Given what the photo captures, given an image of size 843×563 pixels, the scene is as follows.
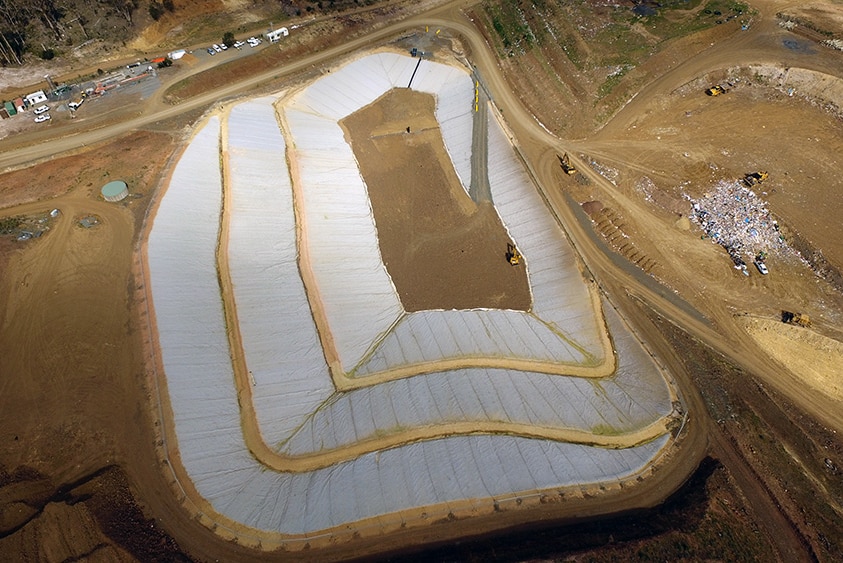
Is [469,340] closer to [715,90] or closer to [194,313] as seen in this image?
[194,313]

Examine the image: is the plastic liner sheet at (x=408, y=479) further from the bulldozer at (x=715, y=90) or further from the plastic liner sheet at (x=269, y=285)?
the bulldozer at (x=715, y=90)

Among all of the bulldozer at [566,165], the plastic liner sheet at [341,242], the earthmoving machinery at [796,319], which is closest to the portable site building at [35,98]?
the plastic liner sheet at [341,242]

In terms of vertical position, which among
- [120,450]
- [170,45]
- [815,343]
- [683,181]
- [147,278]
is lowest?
[815,343]

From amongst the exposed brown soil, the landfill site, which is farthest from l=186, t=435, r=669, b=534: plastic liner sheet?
the exposed brown soil

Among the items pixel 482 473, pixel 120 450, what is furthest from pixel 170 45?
pixel 482 473

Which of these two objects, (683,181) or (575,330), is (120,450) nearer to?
(575,330)

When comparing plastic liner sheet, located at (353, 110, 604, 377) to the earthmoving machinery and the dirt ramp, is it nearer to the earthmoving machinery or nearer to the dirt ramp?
the dirt ramp

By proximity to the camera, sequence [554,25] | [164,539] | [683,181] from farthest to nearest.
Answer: [554,25]
[683,181]
[164,539]
